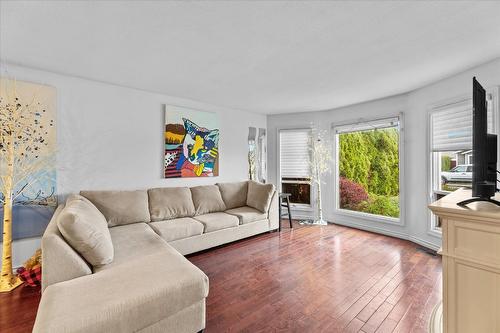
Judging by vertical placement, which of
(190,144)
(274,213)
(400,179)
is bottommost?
(274,213)

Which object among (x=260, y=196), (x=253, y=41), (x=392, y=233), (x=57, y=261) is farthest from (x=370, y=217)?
(x=57, y=261)

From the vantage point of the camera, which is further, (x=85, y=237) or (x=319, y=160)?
(x=319, y=160)

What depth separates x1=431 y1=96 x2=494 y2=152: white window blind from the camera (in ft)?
9.22

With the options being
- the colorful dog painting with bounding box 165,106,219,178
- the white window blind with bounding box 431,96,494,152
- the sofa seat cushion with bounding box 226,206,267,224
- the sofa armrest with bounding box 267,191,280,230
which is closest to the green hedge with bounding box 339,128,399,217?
the white window blind with bounding box 431,96,494,152

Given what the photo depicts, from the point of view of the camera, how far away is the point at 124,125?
328 cm

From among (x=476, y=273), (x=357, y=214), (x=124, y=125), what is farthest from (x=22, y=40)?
(x=357, y=214)

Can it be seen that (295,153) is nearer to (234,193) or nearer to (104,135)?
(234,193)

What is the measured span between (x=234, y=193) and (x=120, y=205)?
6.23 ft

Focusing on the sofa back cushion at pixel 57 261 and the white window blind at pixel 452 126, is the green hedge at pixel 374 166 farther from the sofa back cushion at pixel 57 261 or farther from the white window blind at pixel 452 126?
the sofa back cushion at pixel 57 261

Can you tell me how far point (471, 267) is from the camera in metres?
1.11

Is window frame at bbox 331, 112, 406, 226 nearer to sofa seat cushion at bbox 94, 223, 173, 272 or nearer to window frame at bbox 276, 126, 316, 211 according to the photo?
window frame at bbox 276, 126, 316, 211

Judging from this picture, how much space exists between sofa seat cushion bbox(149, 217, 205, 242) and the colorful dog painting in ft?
3.10

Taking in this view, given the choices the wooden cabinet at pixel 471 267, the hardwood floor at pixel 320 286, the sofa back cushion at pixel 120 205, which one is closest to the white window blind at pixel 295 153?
the hardwood floor at pixel 320 286

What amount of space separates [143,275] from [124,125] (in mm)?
2476
